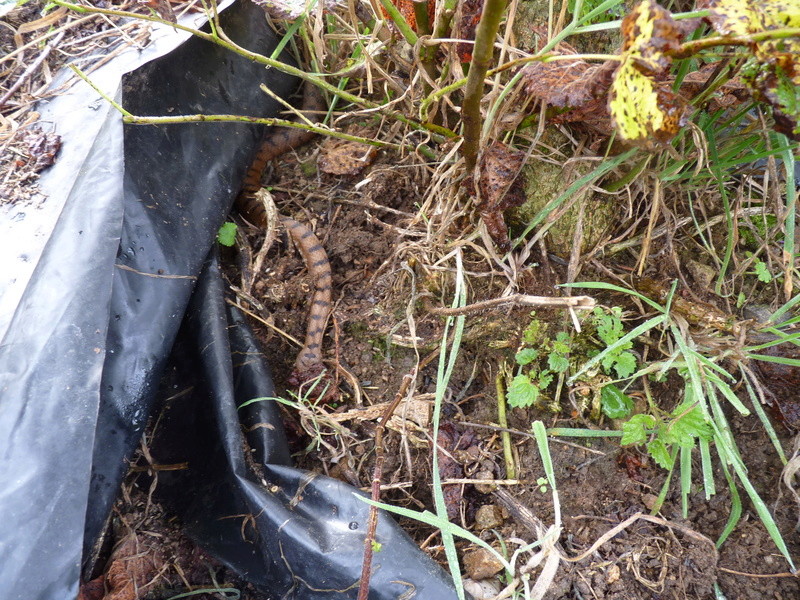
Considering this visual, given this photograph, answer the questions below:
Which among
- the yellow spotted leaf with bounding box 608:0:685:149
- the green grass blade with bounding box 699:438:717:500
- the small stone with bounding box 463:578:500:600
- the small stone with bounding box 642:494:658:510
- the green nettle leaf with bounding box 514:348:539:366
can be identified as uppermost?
the yellow spotted leaf with bounding box 608:0:685:149

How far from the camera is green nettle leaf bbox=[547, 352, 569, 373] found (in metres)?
1.74

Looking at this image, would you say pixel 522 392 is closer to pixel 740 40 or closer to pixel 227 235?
pixel 740 40

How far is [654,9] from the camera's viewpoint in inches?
35.2

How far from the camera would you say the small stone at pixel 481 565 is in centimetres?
163

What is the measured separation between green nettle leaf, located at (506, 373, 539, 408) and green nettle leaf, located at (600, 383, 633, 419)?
0.76 feet

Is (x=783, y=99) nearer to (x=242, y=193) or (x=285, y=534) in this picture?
(x=285, y=534)

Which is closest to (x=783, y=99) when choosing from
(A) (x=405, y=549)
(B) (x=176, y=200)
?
(A) (x=405, y=549)

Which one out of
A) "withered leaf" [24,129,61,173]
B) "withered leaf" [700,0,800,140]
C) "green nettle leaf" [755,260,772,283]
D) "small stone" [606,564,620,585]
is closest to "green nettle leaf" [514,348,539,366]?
"small stone" [606,564,620,585]

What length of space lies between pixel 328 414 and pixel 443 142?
3.54 feet

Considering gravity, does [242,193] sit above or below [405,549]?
above

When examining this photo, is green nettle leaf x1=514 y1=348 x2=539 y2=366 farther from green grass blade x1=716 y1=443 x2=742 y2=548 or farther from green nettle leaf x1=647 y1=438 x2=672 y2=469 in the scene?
green grass blade x1=716 y1=443 x2=742 y2=548

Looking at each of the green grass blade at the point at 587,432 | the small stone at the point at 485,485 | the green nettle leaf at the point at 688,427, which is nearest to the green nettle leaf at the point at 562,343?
the green grass blade at the point at 587,432

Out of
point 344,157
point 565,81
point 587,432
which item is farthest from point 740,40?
point 344,157

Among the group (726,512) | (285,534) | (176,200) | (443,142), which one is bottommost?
(726,512)
